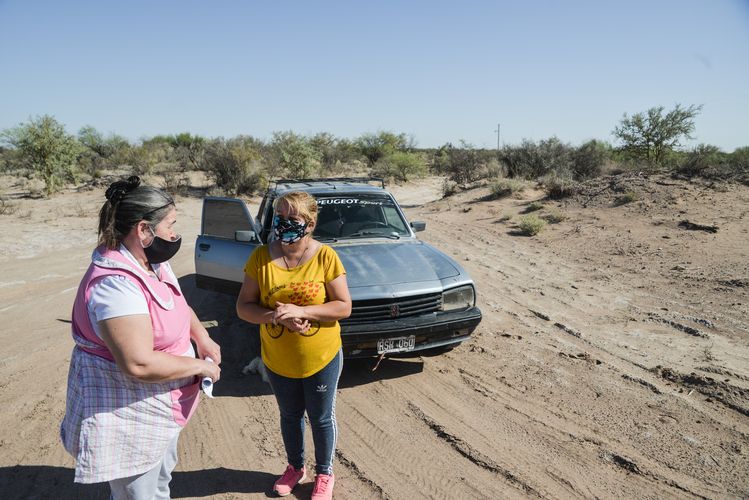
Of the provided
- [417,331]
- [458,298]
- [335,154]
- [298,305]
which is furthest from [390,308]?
[335,154]

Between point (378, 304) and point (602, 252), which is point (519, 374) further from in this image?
point (602, 252)

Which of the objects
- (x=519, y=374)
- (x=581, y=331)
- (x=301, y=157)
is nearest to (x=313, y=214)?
(x=519, y=374)

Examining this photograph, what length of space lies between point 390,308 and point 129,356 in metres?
2.62

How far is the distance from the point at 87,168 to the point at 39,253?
18.2 meters

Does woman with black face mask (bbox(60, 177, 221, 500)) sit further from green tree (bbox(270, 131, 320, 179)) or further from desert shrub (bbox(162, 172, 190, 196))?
green tree (bbox(270, 131, 320, 179))

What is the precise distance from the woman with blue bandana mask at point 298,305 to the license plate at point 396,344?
4.53 ft

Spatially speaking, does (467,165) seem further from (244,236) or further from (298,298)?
(298,298)

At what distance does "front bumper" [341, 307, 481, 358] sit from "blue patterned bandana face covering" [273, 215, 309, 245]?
1620 millimetres

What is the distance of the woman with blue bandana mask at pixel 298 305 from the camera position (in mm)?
2465

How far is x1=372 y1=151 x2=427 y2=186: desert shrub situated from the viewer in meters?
28.0

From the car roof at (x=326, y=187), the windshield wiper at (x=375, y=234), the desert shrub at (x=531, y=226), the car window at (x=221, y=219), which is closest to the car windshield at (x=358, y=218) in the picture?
the windshield wiper at (x=375, y=234)

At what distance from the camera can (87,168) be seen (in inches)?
1007

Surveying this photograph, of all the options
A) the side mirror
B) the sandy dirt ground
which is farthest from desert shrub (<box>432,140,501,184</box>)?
the side mirror

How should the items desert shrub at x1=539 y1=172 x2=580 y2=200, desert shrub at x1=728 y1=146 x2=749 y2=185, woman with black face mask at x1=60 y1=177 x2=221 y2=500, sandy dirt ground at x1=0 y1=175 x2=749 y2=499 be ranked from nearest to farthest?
woman with black face mask at x1=60 y1=177 x2=221 y2=500 < sandy dirt ground at x1=0 y1=175 x2=749 y2=499 < desert shrub at x1=728 y1=146 x2=749 y2=185 < desert shrub at x1=539 y1=172 x2=580 y2=200
